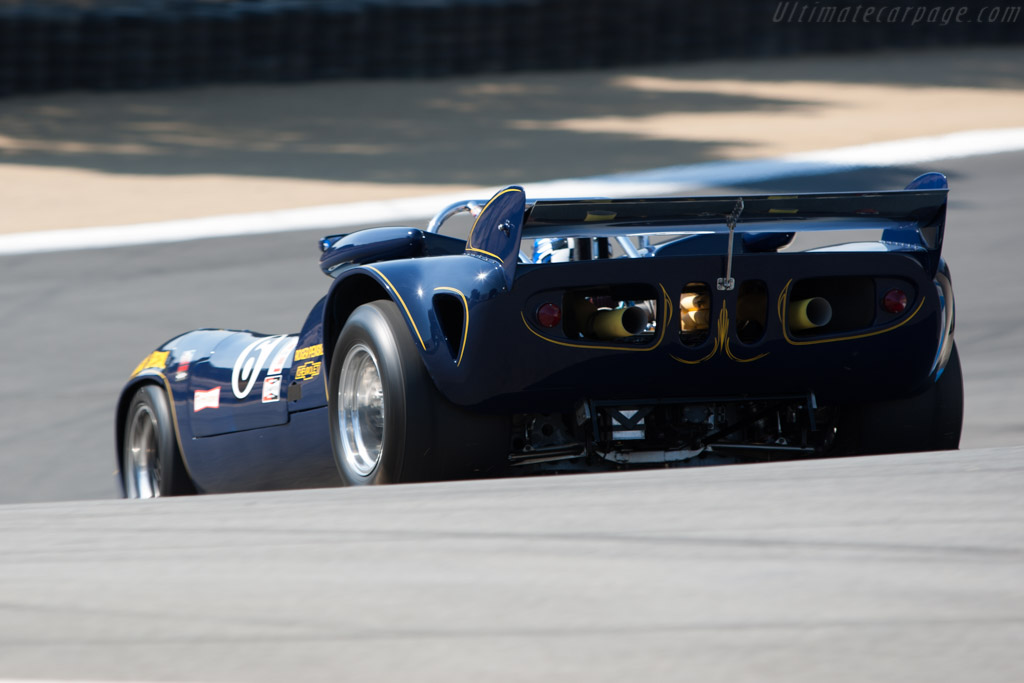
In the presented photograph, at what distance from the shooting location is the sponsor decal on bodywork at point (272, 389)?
4844 millimetres

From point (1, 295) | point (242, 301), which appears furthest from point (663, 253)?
point (1, 295)

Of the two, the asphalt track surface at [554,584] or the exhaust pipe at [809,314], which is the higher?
the exhaust pipe at [809,314]

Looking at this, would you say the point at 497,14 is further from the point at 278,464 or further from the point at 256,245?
the point at 278,464

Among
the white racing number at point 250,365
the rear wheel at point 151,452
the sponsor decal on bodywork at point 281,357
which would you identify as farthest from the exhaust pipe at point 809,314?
the rear wheel at point 151,452

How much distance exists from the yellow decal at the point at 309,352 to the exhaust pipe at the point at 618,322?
3.25ft

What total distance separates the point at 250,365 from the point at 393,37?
14613 mm

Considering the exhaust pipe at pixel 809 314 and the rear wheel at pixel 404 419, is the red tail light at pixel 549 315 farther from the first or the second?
the exhaust pipe at pixel 809 314

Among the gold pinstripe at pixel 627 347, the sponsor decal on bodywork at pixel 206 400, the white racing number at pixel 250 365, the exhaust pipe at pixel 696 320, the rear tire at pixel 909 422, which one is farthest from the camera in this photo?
the sponsor decal on bodywork at pixel 206 400

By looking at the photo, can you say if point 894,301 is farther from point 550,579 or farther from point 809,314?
point 550,579

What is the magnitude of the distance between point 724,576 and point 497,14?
57.7 feet

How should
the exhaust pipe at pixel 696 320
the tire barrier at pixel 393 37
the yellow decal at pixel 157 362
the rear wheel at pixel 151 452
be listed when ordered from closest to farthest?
the exhaust pipe at pixel 696 320 → the rear wheel at pixel 151 452 → the yellow decal at pixel 157 362 → the tire barrier at pixel 393 37

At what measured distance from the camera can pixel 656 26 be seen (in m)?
20.9

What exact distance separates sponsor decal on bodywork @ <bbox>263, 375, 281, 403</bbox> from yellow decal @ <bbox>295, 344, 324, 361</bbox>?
0.17 metres

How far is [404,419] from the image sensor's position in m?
3.92
